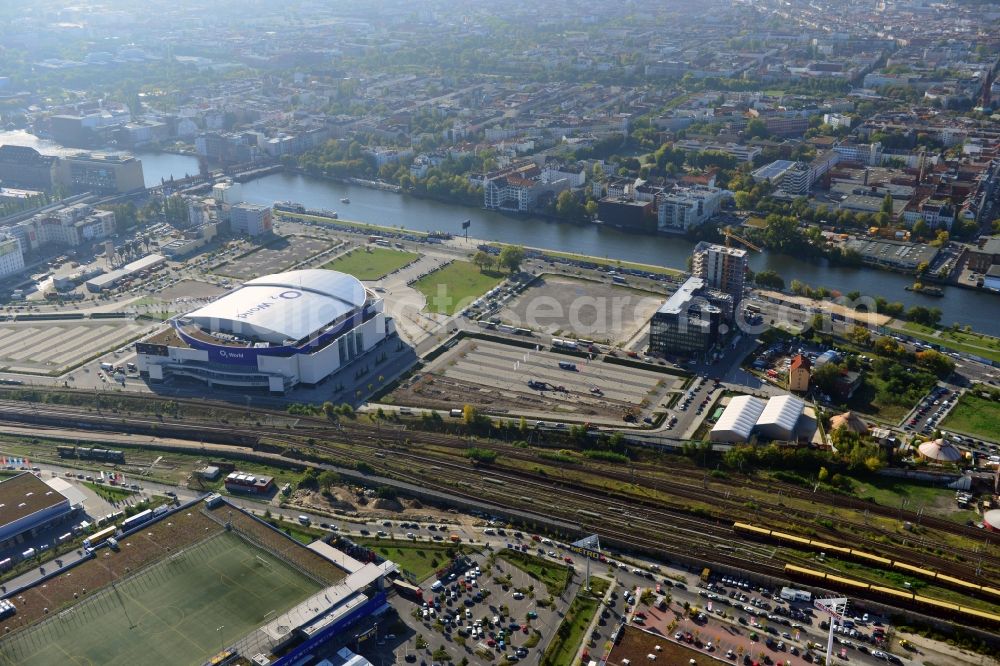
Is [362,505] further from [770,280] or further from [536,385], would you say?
[770,280]

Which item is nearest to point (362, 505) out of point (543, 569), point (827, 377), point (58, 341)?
point (543, 569)

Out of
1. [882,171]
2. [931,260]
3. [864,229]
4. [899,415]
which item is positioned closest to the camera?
[899,415]

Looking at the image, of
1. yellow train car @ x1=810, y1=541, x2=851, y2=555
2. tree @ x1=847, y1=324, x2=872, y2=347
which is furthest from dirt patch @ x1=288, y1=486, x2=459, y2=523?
tree @ x1=847, y1=324, x2=872, y2=347

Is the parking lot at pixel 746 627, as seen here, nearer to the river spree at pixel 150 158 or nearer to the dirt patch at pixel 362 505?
the dirt patch at pixel 362 505

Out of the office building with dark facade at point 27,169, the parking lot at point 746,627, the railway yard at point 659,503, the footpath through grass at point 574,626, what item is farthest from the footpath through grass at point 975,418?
the office building with dark facade at point 27,169

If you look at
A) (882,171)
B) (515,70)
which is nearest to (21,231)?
(882,171)

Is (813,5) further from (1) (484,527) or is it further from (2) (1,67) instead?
(1) (484,527)

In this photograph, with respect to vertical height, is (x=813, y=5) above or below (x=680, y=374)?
above
